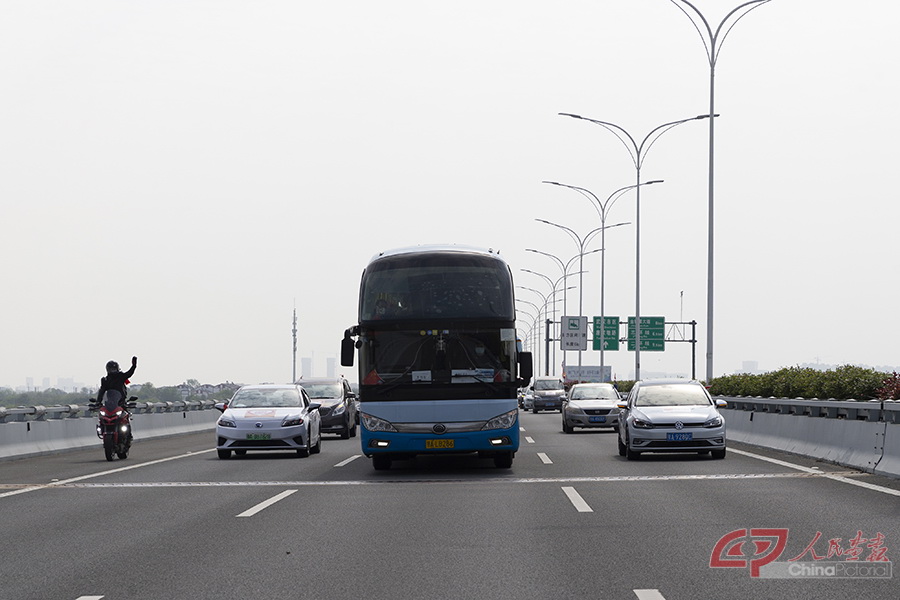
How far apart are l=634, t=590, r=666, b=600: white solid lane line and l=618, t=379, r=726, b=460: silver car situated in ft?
43.8

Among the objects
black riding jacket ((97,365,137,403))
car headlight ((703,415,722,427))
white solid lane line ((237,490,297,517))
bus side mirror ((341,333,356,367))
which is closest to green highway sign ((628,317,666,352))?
car headlight ((703,415,722,427))

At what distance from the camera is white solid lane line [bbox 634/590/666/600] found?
802 cm

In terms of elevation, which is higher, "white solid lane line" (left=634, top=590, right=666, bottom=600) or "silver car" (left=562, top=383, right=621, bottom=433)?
"silver car" (left=562, top=383, right=621, bottom=433)

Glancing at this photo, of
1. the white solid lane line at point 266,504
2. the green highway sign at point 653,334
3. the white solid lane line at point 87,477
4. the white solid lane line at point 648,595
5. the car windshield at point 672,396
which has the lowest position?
the white solid lane line at point 87,477

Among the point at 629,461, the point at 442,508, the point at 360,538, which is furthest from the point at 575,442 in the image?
the point at 360,538

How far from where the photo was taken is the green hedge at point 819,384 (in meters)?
29.4

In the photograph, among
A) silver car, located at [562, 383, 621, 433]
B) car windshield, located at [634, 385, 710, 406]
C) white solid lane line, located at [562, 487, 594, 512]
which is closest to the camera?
white solid lane line, located at [562, 487, 594, 512]

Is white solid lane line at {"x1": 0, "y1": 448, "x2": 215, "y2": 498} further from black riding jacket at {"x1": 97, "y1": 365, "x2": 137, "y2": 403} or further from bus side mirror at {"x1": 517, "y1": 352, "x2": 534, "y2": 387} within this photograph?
bus side mirror at {"x1": 517, "y1": 352, "x2": 534, "y2": 387}

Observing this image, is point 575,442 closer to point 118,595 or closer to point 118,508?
point 118,508

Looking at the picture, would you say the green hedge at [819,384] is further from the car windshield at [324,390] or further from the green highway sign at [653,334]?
the green highway sign at [653,334]

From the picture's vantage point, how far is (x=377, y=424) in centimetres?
1895

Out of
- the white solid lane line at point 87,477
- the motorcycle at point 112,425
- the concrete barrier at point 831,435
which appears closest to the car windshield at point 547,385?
the concrete barrier at point 831,435

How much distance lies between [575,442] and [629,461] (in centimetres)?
703

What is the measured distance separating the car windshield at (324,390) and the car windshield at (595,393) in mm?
6945
